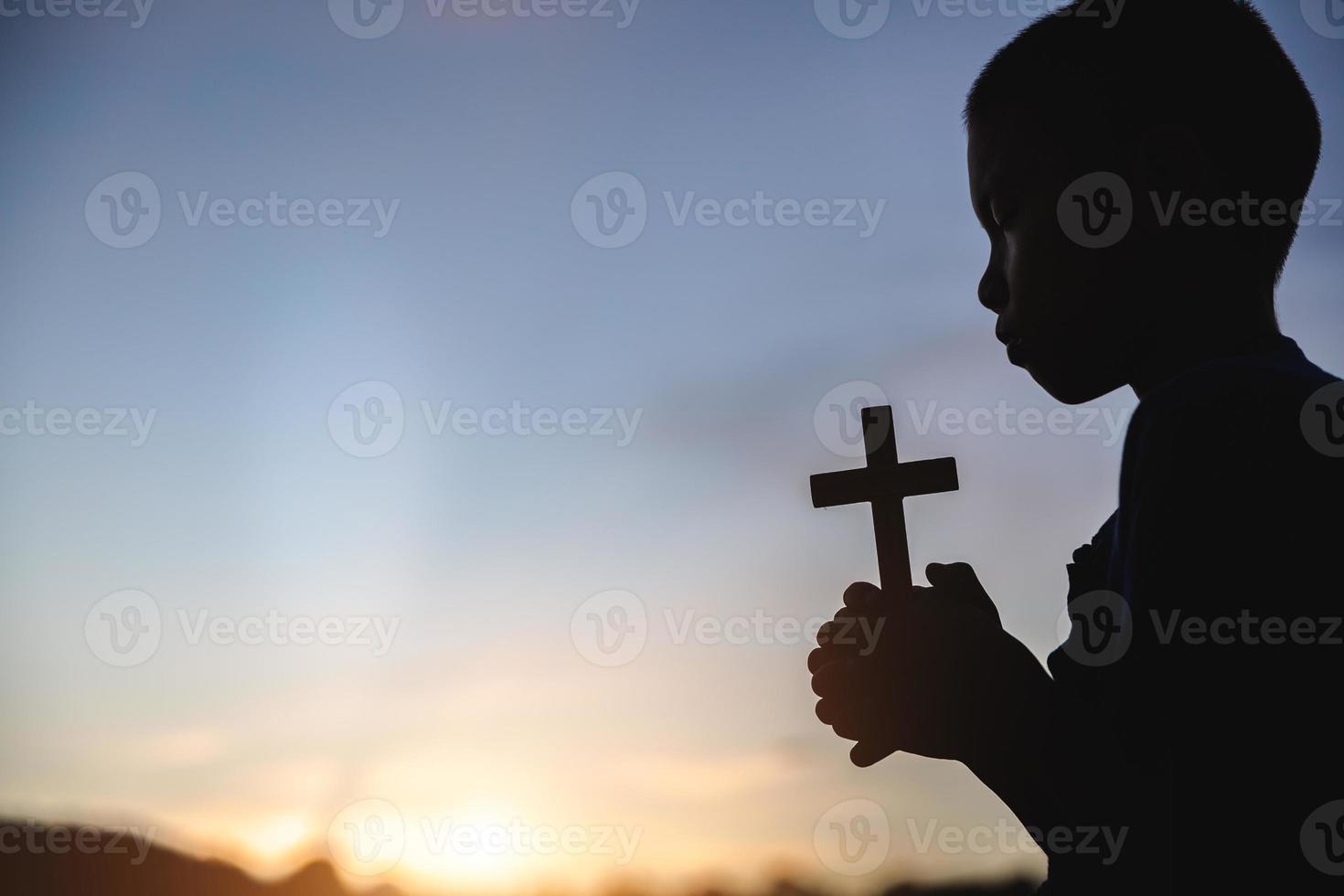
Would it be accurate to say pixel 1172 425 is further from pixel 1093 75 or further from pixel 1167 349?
pixel 1093 75

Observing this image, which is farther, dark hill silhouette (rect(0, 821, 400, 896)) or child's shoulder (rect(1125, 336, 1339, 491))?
dark hill silhouette (rect(0, 821, 400, 896))

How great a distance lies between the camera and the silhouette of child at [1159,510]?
62.7 inches

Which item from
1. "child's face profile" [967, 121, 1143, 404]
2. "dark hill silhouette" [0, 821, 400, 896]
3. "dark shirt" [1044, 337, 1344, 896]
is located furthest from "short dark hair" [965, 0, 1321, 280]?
"dark hill silhouette" [0, 821, 400, 896]

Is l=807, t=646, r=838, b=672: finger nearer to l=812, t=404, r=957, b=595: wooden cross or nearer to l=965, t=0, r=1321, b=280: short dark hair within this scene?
l=812, t=404, r=957, b=595: wooden cross

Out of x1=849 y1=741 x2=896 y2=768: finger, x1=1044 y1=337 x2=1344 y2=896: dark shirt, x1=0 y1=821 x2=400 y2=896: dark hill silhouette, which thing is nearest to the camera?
x1=1044 y1=337 x2=1344 y2=896: dark shirt

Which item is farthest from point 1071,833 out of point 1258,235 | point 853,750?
point 1258,235

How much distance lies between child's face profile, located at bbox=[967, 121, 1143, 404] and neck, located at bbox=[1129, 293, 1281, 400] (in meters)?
0.07

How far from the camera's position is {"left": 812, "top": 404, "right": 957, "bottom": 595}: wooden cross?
3656 mm

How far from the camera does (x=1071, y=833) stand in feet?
6.43

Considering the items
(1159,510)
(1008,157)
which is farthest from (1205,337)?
(1008,157)

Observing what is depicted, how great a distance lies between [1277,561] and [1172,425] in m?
0.27

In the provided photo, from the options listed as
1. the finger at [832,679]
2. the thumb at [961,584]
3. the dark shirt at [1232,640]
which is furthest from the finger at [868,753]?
the dark shirt at [1232,640]

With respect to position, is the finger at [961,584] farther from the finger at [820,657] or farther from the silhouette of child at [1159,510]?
the finger at [820,657]

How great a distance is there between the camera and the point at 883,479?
12.2ft
